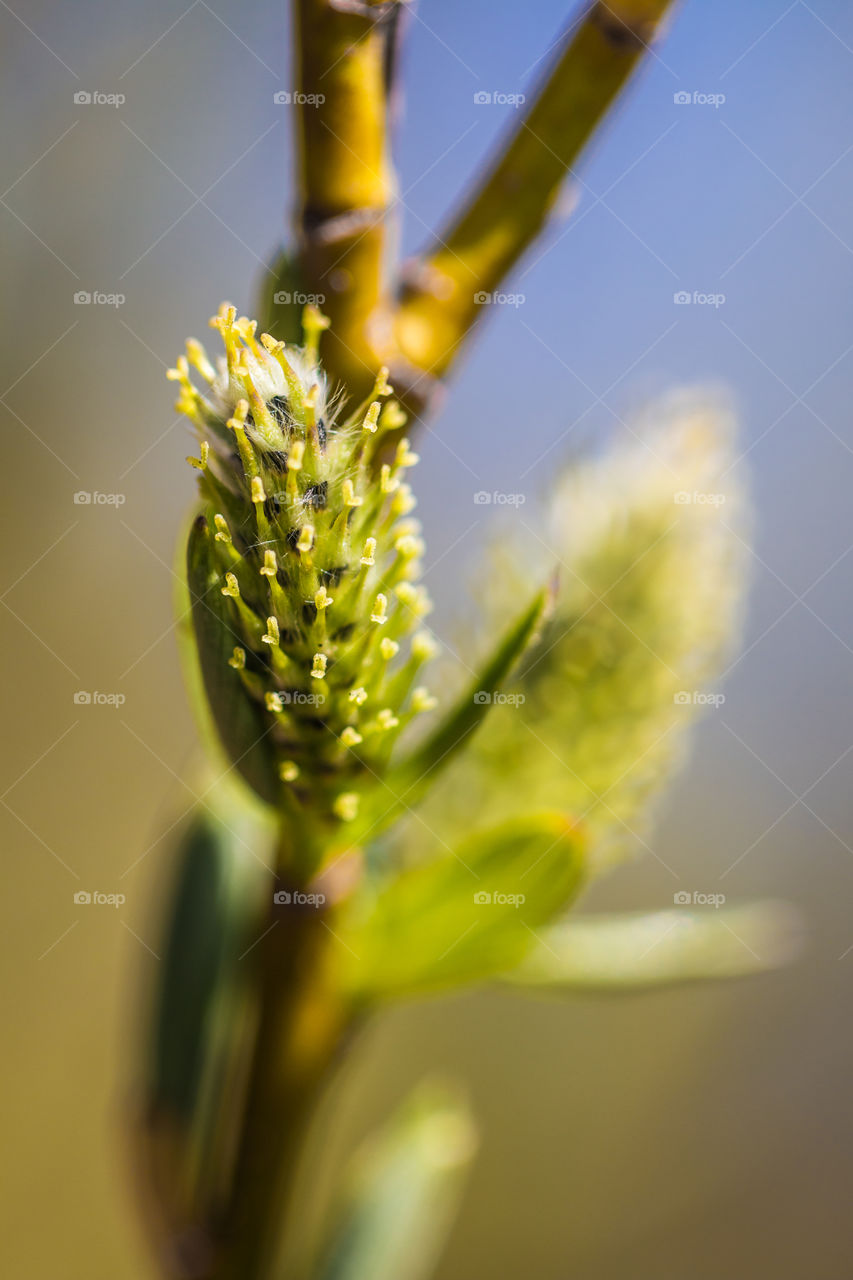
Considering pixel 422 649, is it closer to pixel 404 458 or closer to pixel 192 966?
pixel 404 458

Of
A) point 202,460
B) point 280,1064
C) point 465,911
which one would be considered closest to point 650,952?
point 465,911

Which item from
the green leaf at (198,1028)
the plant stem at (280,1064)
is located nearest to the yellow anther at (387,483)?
the plant stem at (280,1064)

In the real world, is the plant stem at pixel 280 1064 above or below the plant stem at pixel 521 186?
below

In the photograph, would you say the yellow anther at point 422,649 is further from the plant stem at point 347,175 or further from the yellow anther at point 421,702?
the plant stem at point 347,175

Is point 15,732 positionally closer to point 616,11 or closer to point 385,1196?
point 385,1196

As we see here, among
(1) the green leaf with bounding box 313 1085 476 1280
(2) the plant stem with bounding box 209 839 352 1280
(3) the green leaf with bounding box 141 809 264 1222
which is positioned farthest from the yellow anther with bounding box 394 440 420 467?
(1) the green leaf with bounding box 313 1085 476 1280

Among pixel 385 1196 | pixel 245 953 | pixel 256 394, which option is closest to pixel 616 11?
pixel 256 394

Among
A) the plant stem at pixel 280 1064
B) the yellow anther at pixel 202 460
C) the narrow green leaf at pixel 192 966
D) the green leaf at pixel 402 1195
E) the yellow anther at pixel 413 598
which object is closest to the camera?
the yellow anther at pixel 202 460
